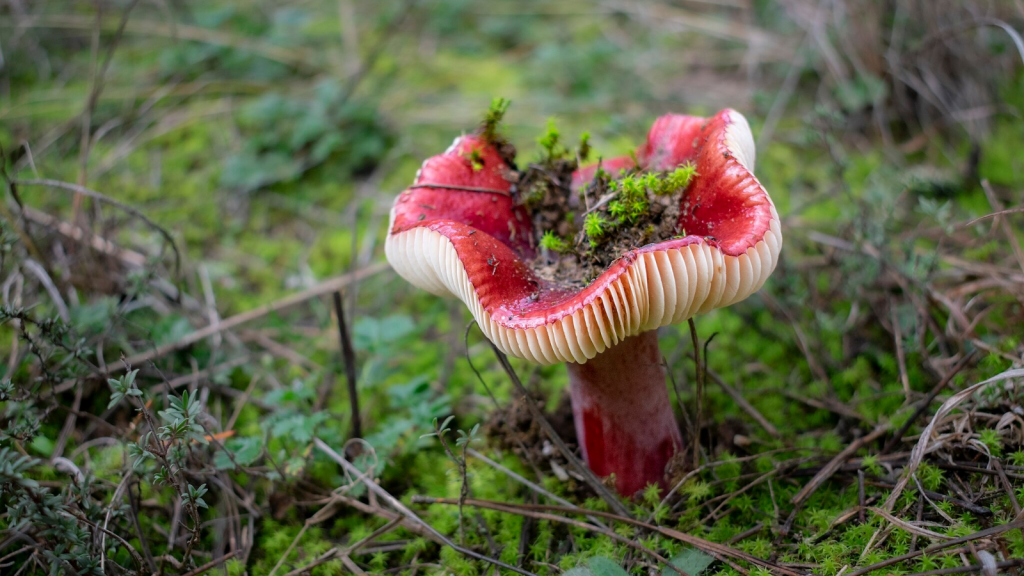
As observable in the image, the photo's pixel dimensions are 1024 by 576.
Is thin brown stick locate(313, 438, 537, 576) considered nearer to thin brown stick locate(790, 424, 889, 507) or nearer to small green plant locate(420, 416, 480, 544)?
small green plant locate(420, 416, 480, 544)

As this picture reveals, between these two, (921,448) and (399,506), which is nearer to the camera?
(921,448)

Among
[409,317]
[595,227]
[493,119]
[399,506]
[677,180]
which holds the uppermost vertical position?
[493,119]

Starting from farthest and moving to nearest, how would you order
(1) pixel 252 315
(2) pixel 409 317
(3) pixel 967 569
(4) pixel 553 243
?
(1) pixel 252 315 < (2) pixel 409 317 < (4) pixel 553 243 < (3) pixel 967 569

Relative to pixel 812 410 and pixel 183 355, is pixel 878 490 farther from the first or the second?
pixel 183 355

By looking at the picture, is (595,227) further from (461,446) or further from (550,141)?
(461,446)

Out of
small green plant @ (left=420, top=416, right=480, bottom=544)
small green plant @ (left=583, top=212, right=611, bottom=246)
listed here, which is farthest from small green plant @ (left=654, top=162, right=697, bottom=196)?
small green plant @ (left=420, top=416, right=480, bottom=544)

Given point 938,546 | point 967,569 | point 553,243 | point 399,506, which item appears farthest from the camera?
point 399,506

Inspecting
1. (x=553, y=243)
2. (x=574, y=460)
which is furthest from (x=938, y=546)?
(x=553, y=243)

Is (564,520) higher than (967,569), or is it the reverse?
(967,569)

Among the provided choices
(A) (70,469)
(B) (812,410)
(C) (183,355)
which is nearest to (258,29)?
(C) (183,355)
